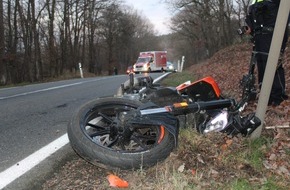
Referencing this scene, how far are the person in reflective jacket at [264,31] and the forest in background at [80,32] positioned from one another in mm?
28317

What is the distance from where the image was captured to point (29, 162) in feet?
13.7

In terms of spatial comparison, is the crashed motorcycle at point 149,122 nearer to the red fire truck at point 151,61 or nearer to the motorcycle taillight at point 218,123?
the motorcycle taillight at point 218,123

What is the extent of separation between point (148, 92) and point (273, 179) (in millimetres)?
1941

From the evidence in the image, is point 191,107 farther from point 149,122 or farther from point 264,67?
point 264,67

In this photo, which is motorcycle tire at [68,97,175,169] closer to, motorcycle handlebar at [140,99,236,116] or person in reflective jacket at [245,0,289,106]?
motorcycle handlebar at [140,99,236,116]

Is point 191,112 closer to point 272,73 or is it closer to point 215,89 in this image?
point 215,89

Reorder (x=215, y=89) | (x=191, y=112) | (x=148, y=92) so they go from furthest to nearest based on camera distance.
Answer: (x=148, y=92) → (x=215, y=89) → (x=191, y=112)

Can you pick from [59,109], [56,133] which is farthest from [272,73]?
[59,109]

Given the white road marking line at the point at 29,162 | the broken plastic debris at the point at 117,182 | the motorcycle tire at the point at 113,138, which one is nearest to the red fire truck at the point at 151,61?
the white road marking line at the point at 29,162

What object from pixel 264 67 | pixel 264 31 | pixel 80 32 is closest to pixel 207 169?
pixel 264 67

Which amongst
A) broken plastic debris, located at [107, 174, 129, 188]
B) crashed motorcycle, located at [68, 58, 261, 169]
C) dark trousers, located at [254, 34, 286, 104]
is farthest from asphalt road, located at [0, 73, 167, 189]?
dark trousers, located at [254, 34, 286, 104]

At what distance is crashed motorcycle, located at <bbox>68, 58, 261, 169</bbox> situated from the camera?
3.57 metres

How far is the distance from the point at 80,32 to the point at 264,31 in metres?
56.5

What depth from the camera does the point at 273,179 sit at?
342 centimetres
